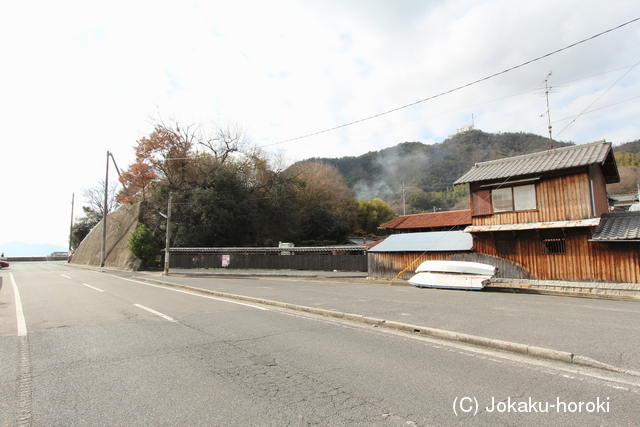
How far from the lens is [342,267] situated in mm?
25625

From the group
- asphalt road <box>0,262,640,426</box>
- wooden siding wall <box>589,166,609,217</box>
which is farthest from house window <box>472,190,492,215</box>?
asphalt road <box>0,262,640,426</box>

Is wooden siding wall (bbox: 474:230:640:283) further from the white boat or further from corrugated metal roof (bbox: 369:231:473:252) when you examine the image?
the white boat

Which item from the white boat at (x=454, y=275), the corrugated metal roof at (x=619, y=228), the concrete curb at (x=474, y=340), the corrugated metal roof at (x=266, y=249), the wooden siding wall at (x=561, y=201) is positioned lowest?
the concrete curb at (x=474, y=340)

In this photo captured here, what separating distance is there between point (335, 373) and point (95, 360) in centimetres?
373

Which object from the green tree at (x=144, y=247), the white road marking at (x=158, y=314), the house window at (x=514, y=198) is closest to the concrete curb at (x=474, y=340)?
the white road marking at (x=158, y=314)

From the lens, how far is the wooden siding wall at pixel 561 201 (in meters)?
16.0

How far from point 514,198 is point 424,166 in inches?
4288

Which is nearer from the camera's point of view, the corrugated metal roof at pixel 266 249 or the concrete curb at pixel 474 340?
the concrete curb at pixel 474 340

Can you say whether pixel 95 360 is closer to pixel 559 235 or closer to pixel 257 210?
pixel 559 235

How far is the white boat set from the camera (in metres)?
15.9

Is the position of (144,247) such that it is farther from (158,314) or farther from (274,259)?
(158,314)

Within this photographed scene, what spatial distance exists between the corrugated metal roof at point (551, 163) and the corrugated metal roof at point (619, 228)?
2547 millimetres

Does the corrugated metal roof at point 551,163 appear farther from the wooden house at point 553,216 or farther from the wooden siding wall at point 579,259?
the wooden siding wall at point 579,259

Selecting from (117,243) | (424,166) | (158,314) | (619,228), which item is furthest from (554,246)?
(424,166)
